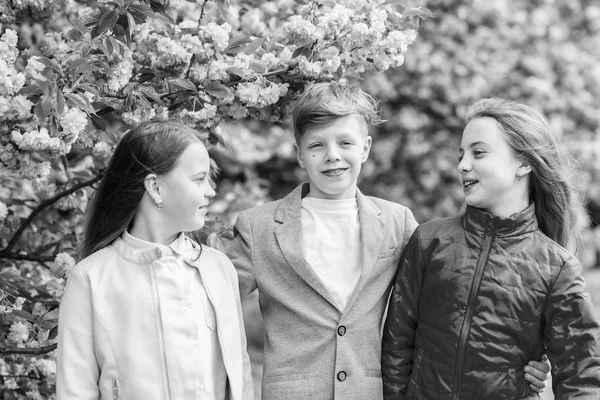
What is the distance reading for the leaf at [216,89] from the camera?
284cm

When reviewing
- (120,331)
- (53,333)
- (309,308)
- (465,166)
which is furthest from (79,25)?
(465,166)

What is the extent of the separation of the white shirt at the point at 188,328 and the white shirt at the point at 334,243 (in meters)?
0.42

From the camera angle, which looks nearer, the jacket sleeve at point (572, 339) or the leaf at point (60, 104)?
the leaf at point (60, 104)

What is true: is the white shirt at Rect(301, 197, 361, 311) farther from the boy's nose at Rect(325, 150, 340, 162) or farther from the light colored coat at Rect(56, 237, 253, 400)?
the light colored coat at Rect(56, 237, 253, 400)

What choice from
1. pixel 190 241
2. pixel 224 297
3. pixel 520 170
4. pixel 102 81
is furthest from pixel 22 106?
pixel 520 170

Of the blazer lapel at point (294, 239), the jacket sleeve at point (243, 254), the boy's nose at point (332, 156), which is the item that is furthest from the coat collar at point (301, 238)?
the boy's nose at point (332, 156)

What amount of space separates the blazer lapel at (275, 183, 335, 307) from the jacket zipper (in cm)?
41

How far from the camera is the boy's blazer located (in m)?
2.67

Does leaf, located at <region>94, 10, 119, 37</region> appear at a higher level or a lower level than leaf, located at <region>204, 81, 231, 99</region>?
higher

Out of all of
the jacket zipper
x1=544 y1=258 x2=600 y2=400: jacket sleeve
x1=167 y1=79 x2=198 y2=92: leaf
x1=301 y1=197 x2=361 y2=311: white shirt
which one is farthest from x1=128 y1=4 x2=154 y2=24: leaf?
x1=544 y1=258 x2=600 y2=400: jacket sleeve

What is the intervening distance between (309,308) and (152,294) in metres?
0.56

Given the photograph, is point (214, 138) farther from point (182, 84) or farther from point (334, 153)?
point (334, 153)

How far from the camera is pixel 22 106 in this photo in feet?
7.88

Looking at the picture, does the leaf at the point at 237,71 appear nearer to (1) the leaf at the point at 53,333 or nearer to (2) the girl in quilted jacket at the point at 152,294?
(2) the girl in quilted jacket at the point at 152,294
